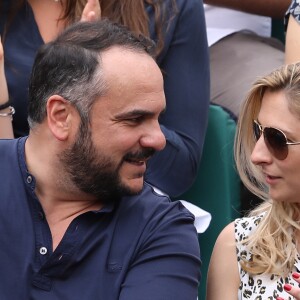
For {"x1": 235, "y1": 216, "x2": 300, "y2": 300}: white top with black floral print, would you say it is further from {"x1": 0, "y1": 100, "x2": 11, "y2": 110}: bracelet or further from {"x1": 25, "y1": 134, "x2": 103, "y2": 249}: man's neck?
{"x1": 0, "y1": 100, "x2": 11, "y2": 110}: bracelet

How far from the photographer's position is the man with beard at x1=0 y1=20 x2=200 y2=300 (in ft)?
7.22

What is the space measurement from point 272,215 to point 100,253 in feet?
1.67

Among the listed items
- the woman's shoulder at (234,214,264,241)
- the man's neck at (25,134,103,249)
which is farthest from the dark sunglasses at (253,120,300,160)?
the man's neck at (25,134,103,249)

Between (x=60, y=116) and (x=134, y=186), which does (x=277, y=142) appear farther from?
(x=60, y=116)

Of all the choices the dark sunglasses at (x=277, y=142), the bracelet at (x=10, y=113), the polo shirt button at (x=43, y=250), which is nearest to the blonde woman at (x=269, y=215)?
the dark sunglasses at (x=277, y=142)

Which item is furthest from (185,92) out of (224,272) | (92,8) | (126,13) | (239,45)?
(224,272)

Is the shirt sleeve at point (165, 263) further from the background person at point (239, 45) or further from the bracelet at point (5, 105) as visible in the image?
the background person at point (239, 45)

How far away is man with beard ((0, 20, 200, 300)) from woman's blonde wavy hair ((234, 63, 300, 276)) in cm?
21

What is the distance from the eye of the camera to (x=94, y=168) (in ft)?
7.35

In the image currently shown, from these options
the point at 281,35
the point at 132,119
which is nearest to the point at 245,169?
the point at 132,119

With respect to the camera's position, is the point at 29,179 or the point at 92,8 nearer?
the point at 29,179

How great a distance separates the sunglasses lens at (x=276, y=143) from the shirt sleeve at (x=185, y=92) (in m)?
0.69

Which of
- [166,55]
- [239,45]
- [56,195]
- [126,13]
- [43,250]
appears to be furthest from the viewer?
[239,45]

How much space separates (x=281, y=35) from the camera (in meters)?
3.98
